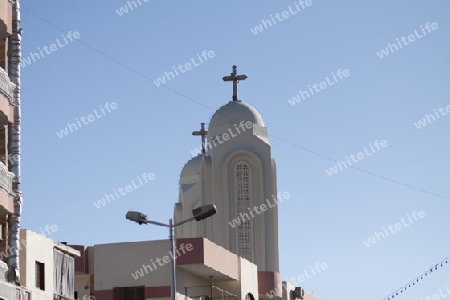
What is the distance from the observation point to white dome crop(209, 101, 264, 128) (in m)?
65.8

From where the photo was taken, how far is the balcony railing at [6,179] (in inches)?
1383

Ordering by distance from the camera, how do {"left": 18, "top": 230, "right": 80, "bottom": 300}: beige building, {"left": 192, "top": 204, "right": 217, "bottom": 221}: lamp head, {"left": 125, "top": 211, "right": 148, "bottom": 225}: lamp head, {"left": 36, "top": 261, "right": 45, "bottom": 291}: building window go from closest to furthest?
1. {"left": 125, "top": 211, "right": 148, "bottom": 225}: lamp head
2. {"left": 192, "top": 204, "right": 217, "bottom": 221}: lamp head
3. {"left": 18, "top": 230, "right": 80, "bottom": 300}: beige building
4. {"left": 36, "top": 261, "right": 45, "bottom": 291}: building window

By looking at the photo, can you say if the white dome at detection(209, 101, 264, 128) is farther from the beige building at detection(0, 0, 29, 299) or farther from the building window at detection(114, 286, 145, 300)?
the beige building at detection(0, 0, 29, 299)

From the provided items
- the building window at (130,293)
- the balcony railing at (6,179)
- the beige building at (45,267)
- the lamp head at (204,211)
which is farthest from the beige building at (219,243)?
the balcony railing at (6,179)

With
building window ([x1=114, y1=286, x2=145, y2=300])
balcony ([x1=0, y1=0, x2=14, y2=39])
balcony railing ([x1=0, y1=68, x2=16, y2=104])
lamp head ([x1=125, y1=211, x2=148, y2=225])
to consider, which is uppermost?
balcony ([x1=0, y1=0, x2=14, y2=39])

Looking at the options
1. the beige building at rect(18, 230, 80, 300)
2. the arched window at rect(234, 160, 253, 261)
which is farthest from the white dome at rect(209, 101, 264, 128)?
the beige building at rect(18, 230, 80, 300)

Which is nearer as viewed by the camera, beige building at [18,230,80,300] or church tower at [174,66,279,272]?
beige building at [18,230,80,300]

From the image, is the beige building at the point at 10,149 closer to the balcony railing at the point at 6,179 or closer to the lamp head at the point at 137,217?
the balcony railing at the point at 6,179

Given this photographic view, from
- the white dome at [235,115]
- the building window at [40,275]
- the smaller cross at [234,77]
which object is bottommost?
the building window at [40,275]

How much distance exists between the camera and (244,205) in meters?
65.3

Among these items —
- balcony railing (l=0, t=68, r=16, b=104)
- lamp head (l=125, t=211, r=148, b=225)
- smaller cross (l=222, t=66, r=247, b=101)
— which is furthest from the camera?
smaller cross (l=222, t=66, r=247, b=101)

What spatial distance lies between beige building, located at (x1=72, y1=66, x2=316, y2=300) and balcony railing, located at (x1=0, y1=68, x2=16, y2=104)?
10.8 meters

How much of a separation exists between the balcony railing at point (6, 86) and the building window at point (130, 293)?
11.4 m

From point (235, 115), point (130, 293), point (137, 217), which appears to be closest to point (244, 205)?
point (235, 115)
